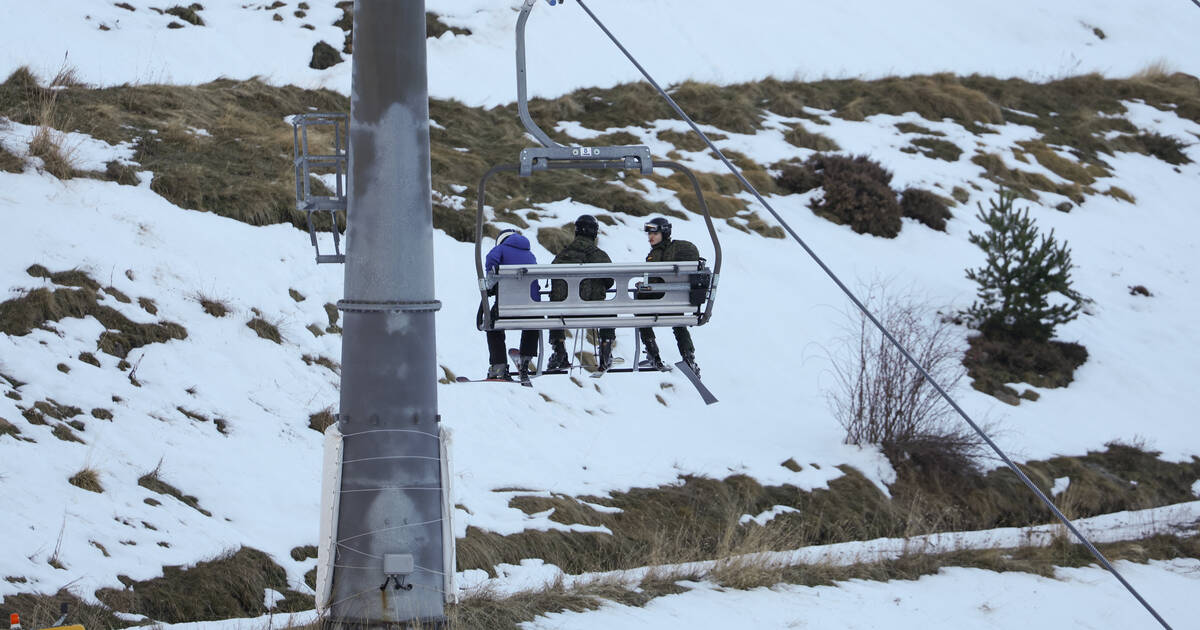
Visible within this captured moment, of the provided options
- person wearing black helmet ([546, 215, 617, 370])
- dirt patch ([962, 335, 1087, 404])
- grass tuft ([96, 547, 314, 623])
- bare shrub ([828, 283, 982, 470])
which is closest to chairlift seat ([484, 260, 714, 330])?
person wearing black helmet ([546, 215, 617, 370])

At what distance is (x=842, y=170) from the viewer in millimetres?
25562

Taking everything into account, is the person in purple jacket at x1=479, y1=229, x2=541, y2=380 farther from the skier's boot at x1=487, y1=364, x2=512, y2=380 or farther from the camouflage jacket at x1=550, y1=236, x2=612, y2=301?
the camouflage jacket at x1=550, y1=236, x2=612, y2=301

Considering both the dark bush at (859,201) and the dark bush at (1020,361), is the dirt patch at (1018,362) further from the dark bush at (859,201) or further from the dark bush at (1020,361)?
the dark bush at (859,201)

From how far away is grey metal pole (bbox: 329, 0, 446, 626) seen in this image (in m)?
7.29

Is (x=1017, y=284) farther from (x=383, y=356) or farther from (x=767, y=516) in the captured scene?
(x=383, y=356)

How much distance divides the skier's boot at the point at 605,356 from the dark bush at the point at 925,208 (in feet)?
53.8

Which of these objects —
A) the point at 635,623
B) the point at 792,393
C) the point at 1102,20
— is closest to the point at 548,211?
the point at 792,393

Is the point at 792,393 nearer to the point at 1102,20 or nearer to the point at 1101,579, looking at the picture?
the point at 1101,579

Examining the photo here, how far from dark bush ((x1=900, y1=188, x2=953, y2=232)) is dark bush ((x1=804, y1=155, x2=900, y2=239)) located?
0.43 meters

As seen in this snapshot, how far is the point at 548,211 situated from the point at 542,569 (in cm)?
928

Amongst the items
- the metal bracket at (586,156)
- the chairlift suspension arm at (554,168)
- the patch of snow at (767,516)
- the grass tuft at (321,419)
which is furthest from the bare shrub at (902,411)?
the metal bracket at (586,156)

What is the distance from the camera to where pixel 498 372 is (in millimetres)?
9922

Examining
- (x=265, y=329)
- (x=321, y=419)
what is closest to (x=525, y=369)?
(x=321, y=419)

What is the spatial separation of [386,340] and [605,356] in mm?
3121
